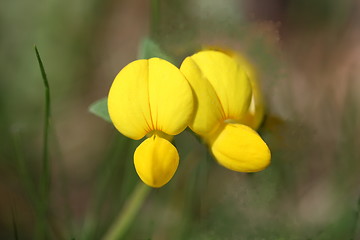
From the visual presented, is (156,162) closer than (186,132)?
Yes

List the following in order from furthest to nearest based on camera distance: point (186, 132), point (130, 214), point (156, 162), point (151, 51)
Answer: point (186, 132) < point (130, 214) < point (151, 51) < point (156, 162)

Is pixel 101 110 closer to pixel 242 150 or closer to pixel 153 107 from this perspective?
pixel 153 107

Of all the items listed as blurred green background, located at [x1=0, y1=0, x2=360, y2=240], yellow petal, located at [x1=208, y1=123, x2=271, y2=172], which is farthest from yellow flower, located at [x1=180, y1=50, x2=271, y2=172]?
blurred green background, located at [x1=0, y1=0, x2=360, y2=240]

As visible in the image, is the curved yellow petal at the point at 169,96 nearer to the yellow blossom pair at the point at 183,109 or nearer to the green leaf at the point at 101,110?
the yellow blossom pair at the point at 183,109

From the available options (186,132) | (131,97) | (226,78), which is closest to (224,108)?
(226,78)

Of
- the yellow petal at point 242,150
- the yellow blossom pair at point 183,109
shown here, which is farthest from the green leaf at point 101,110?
the yellow petal at point 242,150

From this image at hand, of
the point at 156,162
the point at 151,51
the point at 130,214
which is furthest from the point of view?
the point at 130,214

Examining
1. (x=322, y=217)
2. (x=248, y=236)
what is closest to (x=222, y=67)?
(x=248, y=236)

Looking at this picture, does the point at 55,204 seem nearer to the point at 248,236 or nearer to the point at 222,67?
the point at 248,236
